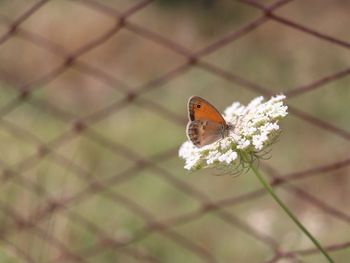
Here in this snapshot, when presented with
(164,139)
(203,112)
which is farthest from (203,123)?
(164,139)

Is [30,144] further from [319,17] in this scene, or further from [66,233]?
[319,17]

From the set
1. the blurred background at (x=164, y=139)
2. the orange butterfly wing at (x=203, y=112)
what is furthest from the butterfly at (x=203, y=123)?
the blurred background at (x=164, y=139)

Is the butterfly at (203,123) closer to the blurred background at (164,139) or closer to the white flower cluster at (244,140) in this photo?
the white flower cluster at (244,140)

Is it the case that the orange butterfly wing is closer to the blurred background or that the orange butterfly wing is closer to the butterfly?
the butterfly

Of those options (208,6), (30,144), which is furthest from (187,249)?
(208,6)

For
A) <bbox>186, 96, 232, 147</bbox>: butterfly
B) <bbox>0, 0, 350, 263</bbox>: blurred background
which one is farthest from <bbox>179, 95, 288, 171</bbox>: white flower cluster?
<bbox>0, 0, 350, 263</bbox>: blurred background

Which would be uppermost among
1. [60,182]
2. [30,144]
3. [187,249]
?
[30,144]
